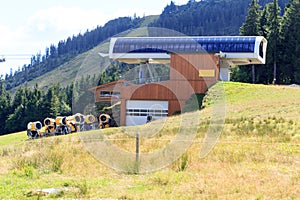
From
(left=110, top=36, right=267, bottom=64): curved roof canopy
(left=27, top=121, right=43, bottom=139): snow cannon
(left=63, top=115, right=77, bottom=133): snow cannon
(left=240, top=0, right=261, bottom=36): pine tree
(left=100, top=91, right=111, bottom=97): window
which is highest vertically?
(left=240, top=0, right=261, bottom=36): pine tree

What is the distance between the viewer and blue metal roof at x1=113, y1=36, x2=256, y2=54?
180 ft

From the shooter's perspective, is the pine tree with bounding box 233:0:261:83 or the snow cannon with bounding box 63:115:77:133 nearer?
the snow cannon with bounding box 63:115:77:133

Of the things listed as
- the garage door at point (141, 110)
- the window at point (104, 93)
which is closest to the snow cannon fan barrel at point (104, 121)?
the garage door at point (141, 110)

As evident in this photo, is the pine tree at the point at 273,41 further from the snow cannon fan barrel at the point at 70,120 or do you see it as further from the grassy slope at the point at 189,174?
the grassy slope at the point at 189,174

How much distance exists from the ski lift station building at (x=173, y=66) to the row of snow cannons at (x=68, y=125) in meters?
2.12

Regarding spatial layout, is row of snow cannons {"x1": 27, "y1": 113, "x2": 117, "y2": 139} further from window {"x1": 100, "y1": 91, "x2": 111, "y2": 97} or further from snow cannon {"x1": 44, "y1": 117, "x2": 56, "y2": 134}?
window {"x1": 100, "y1": 91, "x2": 111, "y2": 97}

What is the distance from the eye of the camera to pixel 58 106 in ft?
301

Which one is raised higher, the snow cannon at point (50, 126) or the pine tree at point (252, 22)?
→ the pine tree at point (252, 22)

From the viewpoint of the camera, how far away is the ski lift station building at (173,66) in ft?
158

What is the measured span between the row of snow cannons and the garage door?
2366 millimetres

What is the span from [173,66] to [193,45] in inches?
244

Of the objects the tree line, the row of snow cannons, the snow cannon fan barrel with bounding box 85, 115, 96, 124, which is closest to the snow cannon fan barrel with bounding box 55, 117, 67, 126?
the row of snow cannons

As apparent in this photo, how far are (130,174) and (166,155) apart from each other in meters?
2.17

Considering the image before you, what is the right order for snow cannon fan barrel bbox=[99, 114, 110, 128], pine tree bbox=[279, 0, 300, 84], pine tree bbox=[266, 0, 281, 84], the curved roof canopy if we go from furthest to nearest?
pine tree bbox=[266, 0, 281, 84] → pine tree bbox=[279, 0, 300, 84] → the curved roof canopy → snow cannon fan barrel bbox=[99, 114, 110, 128]
